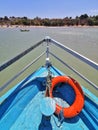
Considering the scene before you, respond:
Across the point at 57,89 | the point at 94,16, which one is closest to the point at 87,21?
Answer: the point at 94,16

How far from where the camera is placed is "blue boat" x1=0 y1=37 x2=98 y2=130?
1.97m

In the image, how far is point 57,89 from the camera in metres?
2.55

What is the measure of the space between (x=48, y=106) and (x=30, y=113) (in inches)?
15.2

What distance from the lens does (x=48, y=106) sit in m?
1.88

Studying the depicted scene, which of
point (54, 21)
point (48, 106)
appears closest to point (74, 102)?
point (48, 106)

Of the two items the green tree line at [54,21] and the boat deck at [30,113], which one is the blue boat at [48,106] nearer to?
the boat deck at [30,113]

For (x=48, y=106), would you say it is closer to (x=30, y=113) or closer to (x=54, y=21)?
(x=30, y=113)

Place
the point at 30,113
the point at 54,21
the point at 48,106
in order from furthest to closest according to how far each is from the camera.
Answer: the point at 54,21
the point at 30,113
the point at 48,106

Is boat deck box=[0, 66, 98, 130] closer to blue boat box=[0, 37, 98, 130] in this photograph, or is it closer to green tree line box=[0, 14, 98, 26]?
blue boat box=[0, 37, 98, 130]

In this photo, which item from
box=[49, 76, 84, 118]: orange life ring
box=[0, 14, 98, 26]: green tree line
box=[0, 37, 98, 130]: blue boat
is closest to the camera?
box=[0, 37, 98, 130]: blue boat

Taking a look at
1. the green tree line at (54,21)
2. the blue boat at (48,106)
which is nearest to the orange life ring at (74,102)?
the blue boat at (48,106)

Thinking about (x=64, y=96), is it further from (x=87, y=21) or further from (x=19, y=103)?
(x=87, y=21)

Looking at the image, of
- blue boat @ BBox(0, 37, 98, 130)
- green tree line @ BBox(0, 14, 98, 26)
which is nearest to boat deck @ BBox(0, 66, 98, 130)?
blue boat @ BBox(0, 37, 98, 130)

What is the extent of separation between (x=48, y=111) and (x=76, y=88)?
2.16 feet
